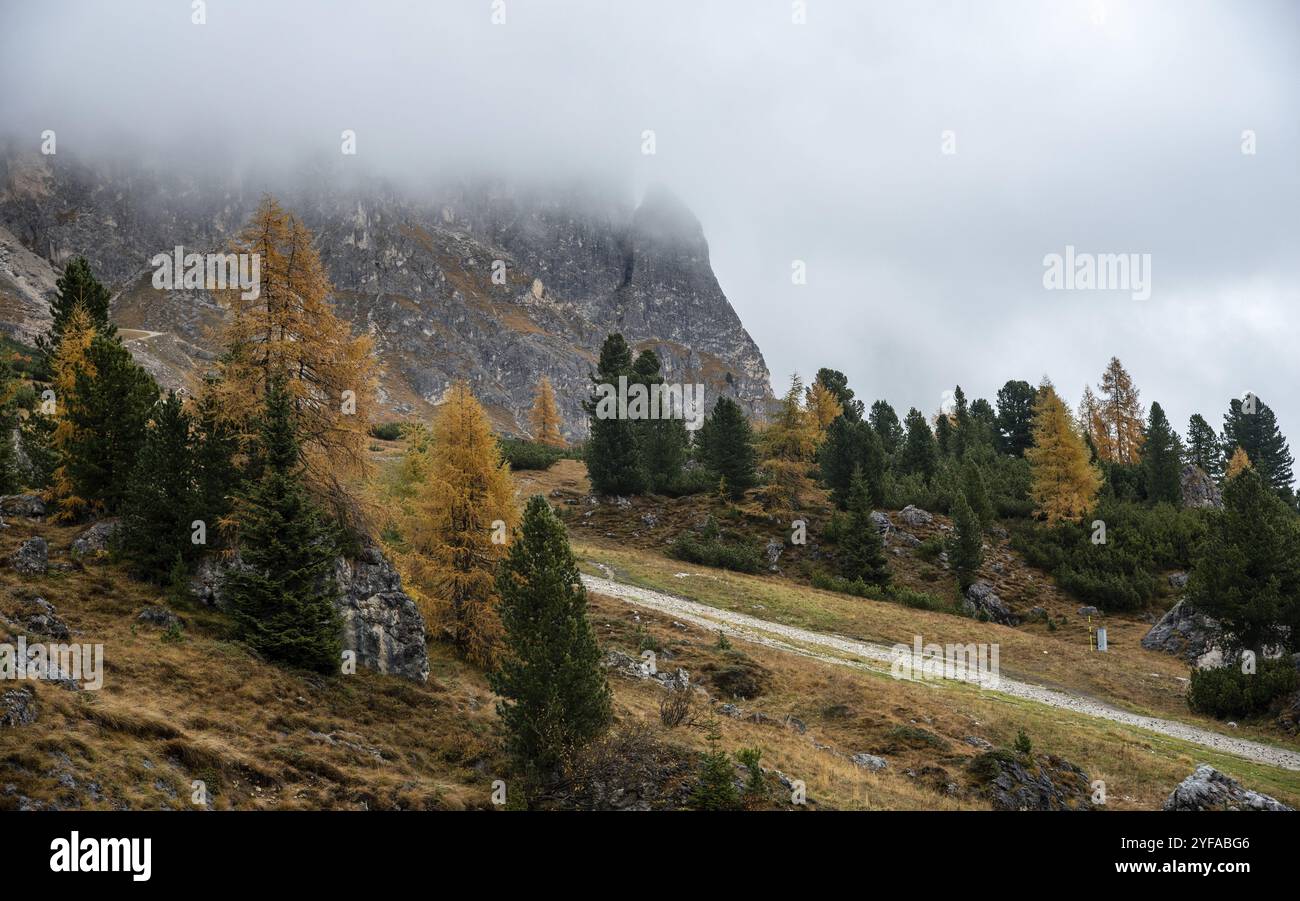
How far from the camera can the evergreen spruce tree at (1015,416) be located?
228 ft

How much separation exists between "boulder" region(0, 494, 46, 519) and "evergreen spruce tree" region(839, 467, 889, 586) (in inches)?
1565

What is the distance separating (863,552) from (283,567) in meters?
36.1

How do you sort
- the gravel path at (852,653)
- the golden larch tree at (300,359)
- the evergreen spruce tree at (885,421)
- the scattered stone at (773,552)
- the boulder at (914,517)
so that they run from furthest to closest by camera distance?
the evergreen spruce tree at (885,421), the boulder at (914,517), the scattered stone at (773,552), the gravel path at (852,653), the golden larch tree at (300,359)

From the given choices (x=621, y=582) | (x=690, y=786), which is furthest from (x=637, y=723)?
(x=621, y=582)

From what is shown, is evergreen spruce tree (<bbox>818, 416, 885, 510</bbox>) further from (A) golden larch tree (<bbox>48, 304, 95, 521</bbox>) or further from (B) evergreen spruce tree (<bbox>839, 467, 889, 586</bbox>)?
(A) golden larch tree (<bbox>48, 304, 95, 521</bbox>)

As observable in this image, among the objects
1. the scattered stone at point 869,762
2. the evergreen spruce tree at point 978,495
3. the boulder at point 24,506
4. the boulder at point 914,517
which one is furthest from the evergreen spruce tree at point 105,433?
the evergreen spruce tree at point 978,495

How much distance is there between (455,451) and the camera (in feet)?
76.7

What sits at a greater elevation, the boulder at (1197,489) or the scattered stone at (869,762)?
the boulder at (1197,489)

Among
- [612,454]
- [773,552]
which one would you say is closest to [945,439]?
[773,552]

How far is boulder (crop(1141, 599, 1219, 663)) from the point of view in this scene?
3266 centimetres

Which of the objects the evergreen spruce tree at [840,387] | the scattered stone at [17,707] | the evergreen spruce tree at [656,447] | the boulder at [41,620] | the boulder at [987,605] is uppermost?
the evergreen spruce tree at [840,387]

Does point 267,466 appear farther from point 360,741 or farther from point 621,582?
point 621,582

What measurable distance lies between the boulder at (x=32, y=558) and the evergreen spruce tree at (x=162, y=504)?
182 centimetres

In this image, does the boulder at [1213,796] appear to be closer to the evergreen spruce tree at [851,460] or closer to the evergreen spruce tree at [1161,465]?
the evergreen spruce tree at [851,460]
